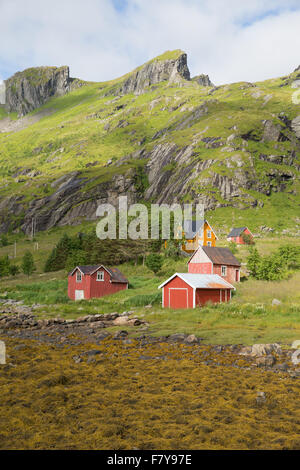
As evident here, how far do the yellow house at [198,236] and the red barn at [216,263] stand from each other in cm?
2585

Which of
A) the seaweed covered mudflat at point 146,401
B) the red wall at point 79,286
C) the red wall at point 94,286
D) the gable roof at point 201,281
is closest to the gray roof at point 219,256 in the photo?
the gable roof at point 201,281

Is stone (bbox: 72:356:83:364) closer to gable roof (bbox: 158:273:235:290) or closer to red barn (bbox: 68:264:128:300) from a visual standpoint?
gable roof (bbox: 158:273:235:290)

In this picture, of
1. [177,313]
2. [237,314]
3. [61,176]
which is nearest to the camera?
[237,314]

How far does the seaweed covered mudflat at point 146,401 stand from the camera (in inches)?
351

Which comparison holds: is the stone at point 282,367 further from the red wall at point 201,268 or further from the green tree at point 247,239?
the green tree at point 247,239

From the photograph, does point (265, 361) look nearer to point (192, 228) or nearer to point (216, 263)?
point (216, 263)

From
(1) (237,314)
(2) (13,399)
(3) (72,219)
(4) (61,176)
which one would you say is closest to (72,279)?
(1) (237,314)

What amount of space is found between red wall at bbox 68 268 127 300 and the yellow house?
94.0 ft

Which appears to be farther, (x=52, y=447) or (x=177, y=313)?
(x=177, y=313)

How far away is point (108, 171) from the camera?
542 feet

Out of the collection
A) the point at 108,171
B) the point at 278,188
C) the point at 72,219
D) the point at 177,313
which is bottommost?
the point at 177,313

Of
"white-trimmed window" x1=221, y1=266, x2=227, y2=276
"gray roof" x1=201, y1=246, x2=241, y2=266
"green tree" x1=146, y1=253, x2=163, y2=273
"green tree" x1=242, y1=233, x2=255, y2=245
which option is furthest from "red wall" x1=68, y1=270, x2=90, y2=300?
"green tree" x1=242, y1=233, x2=255, y2=245
